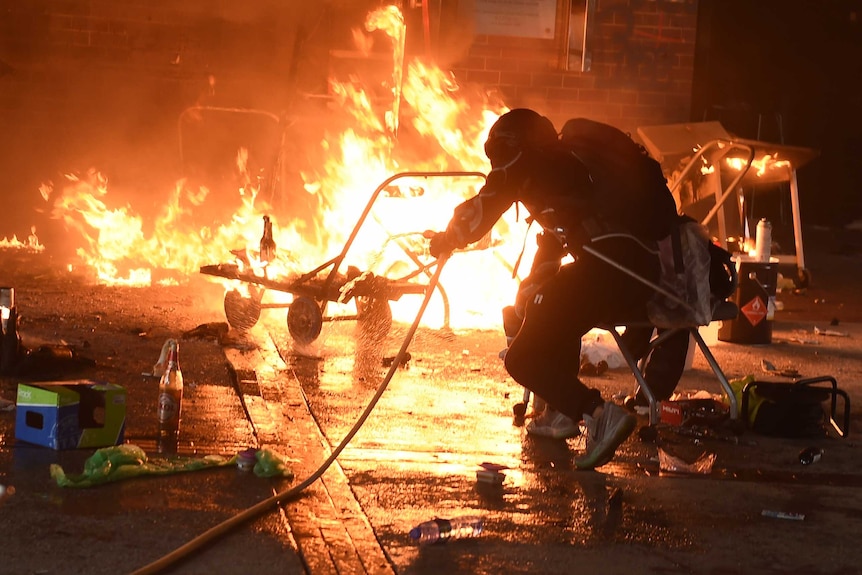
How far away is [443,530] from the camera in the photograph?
14.4 ft

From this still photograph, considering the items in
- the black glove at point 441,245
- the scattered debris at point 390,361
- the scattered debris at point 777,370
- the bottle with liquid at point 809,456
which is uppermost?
the black glove at point 441,245

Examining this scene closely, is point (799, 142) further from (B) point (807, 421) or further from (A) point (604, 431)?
(A) point (604, 431)

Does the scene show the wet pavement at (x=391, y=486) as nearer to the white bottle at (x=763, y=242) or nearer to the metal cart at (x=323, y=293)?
the metal cart at (x=323, y=293)

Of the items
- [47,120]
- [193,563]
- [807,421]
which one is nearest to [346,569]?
[193,563]

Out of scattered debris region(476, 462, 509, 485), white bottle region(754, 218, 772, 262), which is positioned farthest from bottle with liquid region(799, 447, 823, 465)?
white bottle region(754, 218, 772, 262)

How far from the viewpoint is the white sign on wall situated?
12.2 metres

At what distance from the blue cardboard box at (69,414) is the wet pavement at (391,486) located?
0.32 ft

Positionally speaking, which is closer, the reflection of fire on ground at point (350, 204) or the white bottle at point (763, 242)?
the white bottle at point (763, 242)

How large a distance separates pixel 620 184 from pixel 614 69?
710 cm

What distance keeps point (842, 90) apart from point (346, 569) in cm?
1681

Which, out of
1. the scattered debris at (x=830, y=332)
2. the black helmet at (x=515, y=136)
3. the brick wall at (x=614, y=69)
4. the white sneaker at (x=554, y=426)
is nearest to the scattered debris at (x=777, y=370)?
the scattered debris at (x=830, y=332)

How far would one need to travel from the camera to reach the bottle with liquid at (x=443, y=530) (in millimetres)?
4383

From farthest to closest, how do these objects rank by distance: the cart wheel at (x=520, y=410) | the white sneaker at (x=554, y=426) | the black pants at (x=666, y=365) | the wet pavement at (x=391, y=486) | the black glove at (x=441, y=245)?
the cart wheel at (x=520, y=410) < the black pants at (x=666, y=365) < the white sneaker at (x=554, y=426) < the black glove at (x=441, y=245) < the wet pavement at (x=391, y=486)

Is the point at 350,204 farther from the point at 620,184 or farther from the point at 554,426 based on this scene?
the point at 620,184
